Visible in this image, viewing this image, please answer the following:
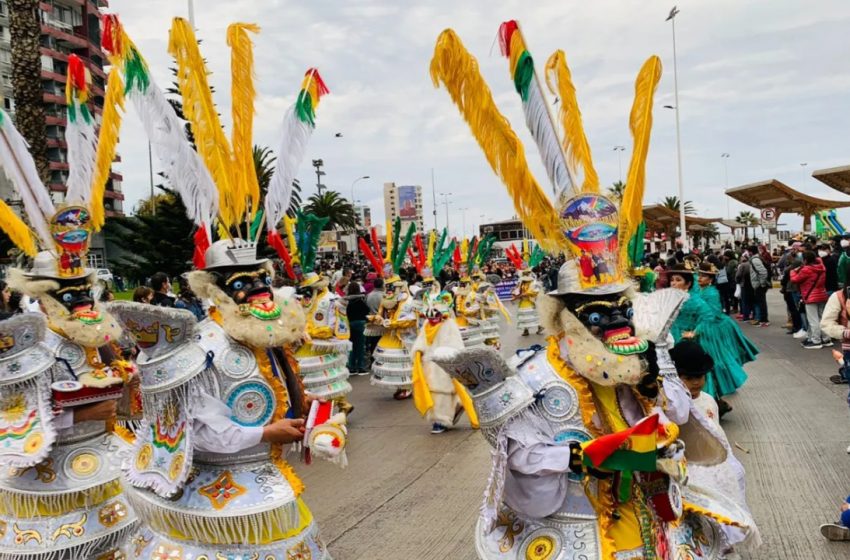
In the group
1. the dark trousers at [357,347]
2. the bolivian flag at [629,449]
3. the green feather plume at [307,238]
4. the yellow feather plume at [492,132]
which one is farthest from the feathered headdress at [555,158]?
the dark trousers at [357,347]

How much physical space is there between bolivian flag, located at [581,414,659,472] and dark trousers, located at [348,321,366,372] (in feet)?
35.9

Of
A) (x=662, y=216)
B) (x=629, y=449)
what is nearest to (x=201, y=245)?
(x=629, y=449)

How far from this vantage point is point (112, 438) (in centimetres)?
465

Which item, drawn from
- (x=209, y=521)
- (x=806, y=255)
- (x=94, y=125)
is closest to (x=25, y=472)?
(x=209, y=521)

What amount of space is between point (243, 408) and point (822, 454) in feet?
18.7

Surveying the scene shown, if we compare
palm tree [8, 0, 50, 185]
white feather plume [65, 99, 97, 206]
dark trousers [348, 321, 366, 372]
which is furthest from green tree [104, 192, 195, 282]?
white feather plume [65, 99, 97, 206]

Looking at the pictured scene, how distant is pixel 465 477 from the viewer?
22.4ft

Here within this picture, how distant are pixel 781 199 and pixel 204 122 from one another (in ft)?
106

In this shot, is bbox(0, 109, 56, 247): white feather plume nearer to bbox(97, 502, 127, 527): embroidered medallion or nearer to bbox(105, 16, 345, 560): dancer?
bbox(105, 16, 345, 560): dancer

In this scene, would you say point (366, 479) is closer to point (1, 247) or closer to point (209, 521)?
point (209, 521)

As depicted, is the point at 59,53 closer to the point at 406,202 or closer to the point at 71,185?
the point at 406,202

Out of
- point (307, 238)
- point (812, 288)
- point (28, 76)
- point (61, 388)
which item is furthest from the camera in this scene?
point (812, 288)

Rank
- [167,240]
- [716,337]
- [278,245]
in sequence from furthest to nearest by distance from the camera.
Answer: [167,240] < [716,337] < [278,245]

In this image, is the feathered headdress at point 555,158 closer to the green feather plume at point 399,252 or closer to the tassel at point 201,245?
the tassel at point 201,245
